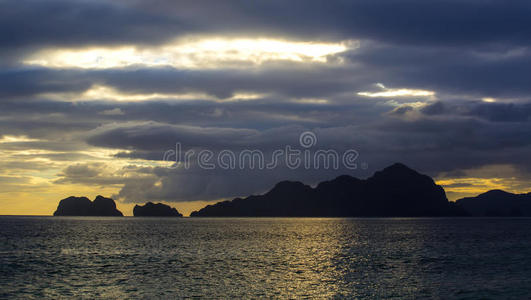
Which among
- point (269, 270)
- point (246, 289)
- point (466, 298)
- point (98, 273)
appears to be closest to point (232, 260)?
point (269, 270)

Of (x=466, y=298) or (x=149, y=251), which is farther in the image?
(x=149, y=251)

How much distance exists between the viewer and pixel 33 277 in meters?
65.9

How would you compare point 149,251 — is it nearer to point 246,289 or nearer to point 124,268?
point 124,268

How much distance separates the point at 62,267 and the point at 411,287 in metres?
52.4

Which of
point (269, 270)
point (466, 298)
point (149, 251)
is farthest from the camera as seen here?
point (149, 251)

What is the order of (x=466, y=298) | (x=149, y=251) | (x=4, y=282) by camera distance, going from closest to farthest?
(x=466, y=298), (x=4, y=282), (x=149, y=251)

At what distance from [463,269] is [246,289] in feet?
125

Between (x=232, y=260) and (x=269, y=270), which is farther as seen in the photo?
(x=232, y=260)

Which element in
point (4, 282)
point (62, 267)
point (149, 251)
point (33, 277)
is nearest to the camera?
point (4, 282)

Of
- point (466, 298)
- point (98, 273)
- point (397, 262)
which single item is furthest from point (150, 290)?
point (397, 262)

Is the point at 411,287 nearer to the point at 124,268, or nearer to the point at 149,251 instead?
the point at 124,268

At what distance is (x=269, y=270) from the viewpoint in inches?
2849

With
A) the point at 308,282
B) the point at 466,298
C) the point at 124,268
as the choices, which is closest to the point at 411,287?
the point at 466,298

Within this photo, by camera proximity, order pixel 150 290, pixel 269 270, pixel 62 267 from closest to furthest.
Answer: pixel 150 290, pixel 269 270, pixel 62 267
